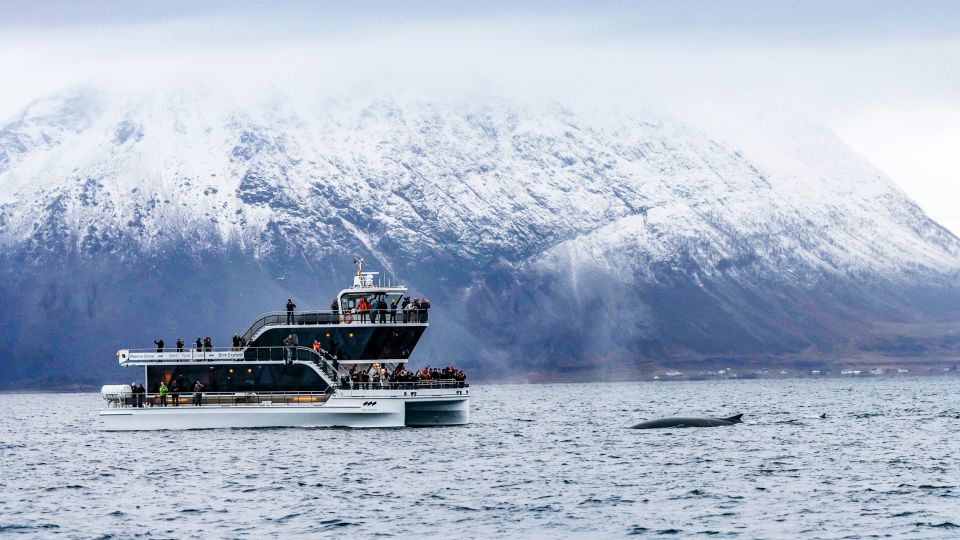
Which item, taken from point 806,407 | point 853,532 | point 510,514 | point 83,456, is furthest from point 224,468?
point 806,407

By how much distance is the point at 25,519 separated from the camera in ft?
235

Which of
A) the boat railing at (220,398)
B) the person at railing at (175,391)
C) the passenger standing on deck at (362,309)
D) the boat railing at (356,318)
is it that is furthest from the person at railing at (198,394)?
the passenger standing on deck at (362,309)

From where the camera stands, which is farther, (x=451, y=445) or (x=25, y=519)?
(x=451, y=445)

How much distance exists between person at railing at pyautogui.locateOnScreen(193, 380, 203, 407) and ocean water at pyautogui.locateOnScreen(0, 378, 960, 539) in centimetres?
293

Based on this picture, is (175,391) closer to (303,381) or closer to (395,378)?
(303,381)

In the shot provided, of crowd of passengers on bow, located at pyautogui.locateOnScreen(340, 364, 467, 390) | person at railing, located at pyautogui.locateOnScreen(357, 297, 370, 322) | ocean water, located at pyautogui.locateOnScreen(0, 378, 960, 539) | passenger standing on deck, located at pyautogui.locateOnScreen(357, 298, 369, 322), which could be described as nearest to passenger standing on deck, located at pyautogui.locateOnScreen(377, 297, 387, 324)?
person at railing, located at pyautogui.locateOnScreen(357, 297, 370, 322)

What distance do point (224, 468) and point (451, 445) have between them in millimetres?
18090

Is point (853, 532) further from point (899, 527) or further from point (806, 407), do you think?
point (806, 407)

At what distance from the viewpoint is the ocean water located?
67875 mm

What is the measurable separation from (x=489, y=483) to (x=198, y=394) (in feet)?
122

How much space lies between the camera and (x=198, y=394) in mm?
114500

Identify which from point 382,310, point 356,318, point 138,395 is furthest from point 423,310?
point 138,395

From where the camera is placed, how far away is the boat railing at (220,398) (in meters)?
113

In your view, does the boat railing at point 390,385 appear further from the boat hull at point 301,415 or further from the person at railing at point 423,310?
the person at railing at point 423,310
